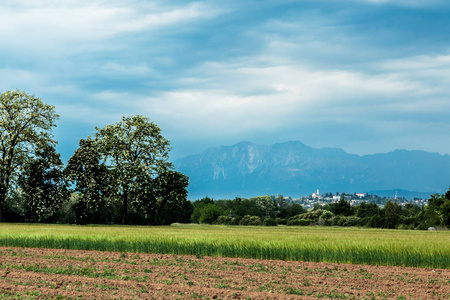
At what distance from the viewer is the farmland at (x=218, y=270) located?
1694 centimetres

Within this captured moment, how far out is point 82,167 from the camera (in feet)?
250

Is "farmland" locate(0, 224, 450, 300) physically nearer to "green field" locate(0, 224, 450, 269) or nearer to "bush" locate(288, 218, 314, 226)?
"green field" locate(0, 224, 450, 269)

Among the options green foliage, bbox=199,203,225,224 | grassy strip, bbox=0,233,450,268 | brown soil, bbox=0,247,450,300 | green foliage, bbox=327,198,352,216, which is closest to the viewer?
brown soil, bbox=0,247,450,300

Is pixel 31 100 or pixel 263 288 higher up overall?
pixel 31 100

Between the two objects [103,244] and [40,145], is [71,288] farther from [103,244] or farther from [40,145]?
[40,145]

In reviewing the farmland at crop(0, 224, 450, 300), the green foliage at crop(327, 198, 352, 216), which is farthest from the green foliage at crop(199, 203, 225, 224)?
the farmland at crop(0, 224, 450, 300)

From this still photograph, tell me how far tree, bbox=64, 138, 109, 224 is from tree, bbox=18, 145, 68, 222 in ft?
6.97

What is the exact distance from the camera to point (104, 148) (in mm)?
75188

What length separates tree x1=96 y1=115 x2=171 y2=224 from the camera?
7369cm

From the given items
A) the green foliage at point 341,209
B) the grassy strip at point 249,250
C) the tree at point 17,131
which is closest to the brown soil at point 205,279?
the grassy strip at point 249,250

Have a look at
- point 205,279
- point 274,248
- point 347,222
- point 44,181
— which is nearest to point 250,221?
point 347,222

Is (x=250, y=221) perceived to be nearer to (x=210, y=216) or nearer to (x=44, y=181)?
(x=210, y=216)

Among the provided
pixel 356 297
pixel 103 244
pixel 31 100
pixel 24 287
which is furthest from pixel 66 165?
pixel 356 297

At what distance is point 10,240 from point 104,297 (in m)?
24.3
